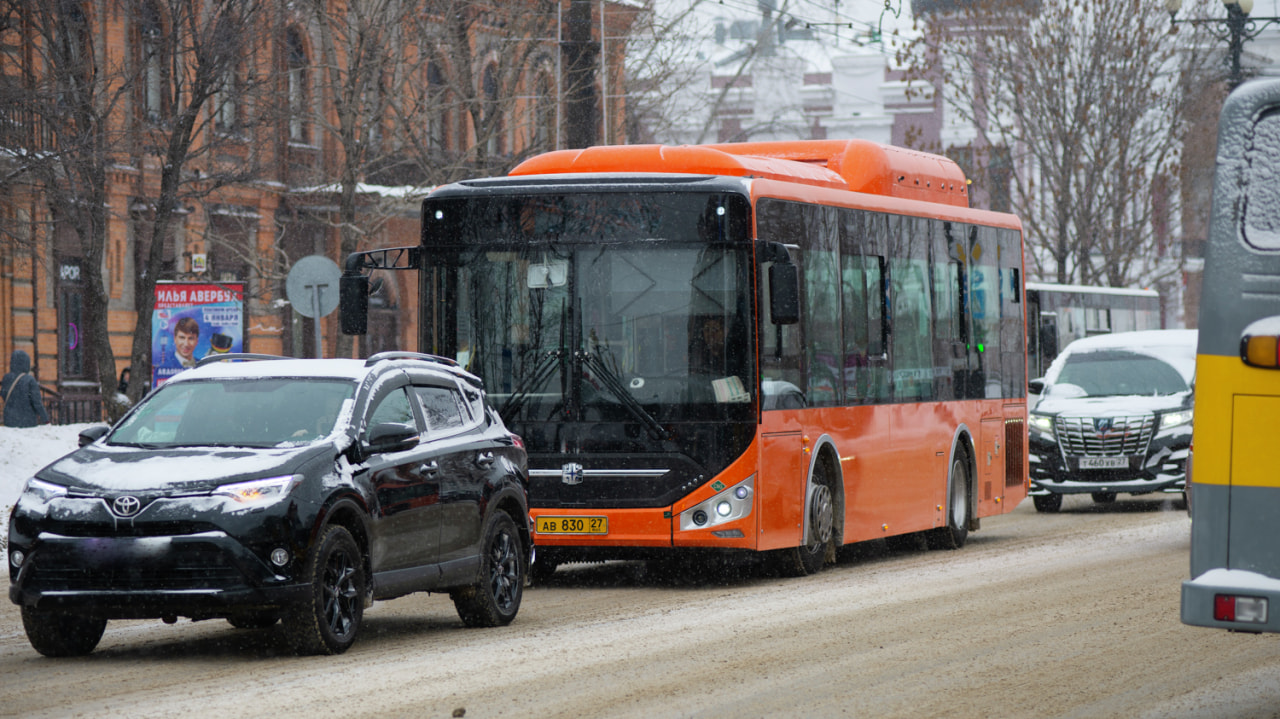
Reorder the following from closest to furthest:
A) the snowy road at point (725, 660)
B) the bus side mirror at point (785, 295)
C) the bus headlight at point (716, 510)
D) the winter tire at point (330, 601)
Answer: the snowy road at point (725, 660) < the winter tire at point (330, 601) < the bus side mirror at point (785, 295) < the bus headlight at point (716, 510)

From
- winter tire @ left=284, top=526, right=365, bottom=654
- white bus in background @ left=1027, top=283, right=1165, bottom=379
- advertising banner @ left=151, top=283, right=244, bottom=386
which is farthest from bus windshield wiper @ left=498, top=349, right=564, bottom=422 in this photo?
white bus in background @ left=1027, top=283, right=1165, bottom=379

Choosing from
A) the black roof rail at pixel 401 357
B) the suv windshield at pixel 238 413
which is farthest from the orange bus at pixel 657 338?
the suv windshield at pixel 238 413

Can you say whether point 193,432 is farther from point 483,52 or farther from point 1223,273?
point 483,52

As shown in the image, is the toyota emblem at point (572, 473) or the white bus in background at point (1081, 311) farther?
the white bus in background at point (1081, 311)

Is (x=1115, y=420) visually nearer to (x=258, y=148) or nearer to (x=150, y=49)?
(x=258, y=148)

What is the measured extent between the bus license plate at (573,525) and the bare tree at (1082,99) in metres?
31.7

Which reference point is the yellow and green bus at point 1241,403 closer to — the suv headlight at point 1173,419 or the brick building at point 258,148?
the brick building at point 258,148

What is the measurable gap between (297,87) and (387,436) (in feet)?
73.9

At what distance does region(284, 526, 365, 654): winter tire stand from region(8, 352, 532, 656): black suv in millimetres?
11

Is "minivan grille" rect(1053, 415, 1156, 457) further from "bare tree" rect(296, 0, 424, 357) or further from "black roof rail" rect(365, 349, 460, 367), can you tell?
"black roof rail" rect(365, 349, 460, 367)

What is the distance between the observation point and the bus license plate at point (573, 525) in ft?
49.8

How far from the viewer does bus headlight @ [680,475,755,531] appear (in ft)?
49.6

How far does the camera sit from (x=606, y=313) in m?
15.3

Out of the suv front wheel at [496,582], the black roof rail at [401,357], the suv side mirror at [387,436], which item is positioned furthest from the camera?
the suv front wheel at [496,582]
